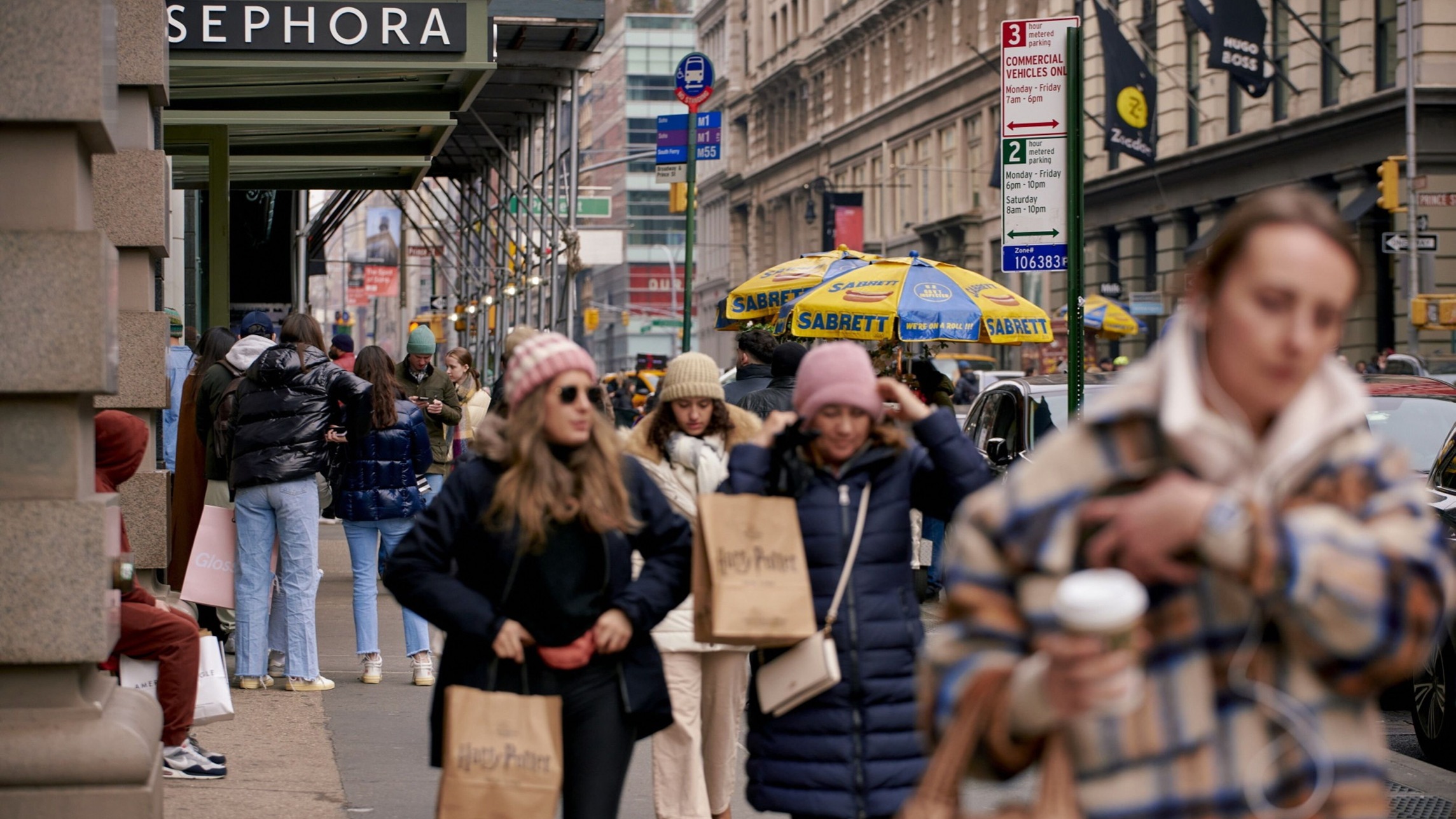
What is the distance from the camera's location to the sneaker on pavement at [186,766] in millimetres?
7715

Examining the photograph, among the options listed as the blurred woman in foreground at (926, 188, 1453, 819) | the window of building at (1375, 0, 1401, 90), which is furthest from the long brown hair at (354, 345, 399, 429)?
the window of building at (1375, 0, 1401, 90)

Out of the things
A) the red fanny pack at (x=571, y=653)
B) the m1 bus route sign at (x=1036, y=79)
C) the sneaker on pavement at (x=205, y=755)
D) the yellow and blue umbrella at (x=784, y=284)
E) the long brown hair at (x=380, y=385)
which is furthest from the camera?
the yellow and blue umbrella at (x=784, y=284)

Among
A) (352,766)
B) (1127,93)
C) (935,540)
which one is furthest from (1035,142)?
(1127,93)

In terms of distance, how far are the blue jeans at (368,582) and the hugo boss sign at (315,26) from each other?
377 cm

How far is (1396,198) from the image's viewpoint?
30.8m

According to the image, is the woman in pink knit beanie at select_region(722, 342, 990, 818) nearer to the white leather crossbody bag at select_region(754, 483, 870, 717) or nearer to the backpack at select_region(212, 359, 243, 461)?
the white leather crossbody bag at select_region(754, 483, 870, 717)

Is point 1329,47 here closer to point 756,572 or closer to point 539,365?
point 756,572

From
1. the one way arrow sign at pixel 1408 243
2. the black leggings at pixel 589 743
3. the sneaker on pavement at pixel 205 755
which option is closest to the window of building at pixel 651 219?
the one way arrow sign at pixel 1408 243

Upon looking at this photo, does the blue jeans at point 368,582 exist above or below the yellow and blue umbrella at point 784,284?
below

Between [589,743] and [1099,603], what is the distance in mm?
2589

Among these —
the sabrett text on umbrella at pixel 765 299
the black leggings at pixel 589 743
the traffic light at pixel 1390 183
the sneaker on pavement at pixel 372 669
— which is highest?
the traffic light at pixel 1390 183

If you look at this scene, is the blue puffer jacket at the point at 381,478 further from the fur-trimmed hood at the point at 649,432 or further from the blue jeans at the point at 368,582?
the fur-trimmed hood at the point at 649,432

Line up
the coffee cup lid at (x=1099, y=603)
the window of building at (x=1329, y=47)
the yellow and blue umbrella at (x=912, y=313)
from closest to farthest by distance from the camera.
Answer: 1. the coffee cup lid at (x=1099, y=603)
2. the yellow and blue umbrella at (x=912, y=313)
3. the window of building at (x=1329, y=47)

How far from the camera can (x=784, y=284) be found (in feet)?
55.2
